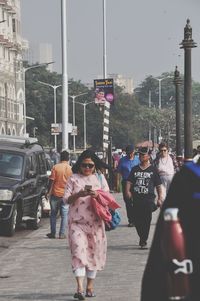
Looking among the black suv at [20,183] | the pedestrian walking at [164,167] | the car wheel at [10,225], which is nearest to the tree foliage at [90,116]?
the black suv at [20,183]

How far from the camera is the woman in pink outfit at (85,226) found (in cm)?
964

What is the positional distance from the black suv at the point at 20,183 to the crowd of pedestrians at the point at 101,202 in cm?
96

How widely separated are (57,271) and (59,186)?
16.6 ft

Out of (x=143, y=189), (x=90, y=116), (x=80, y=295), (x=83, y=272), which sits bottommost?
(x=90, y=116)

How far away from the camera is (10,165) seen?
19094 mm

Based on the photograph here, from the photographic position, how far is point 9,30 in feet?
328

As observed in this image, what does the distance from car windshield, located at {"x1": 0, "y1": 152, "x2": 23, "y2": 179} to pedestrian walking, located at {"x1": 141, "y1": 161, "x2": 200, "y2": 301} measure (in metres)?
15.2

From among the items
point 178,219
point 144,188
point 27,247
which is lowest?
point 27,247

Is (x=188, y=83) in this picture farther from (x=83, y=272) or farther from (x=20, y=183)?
(x=83, y=272)

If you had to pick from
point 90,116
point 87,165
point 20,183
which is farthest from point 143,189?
point 90,116

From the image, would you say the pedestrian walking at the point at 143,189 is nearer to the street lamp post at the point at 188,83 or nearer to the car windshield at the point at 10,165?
the car windshield at the point at 10,165

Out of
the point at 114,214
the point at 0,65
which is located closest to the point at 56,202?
the point at 114,214

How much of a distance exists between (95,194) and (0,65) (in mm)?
86655

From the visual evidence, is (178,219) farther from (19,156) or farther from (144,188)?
(19,156)
